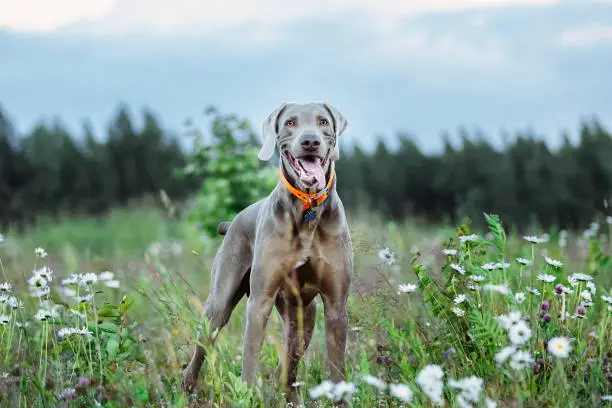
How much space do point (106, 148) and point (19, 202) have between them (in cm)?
388

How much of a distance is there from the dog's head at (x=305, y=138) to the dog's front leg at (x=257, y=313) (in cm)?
59

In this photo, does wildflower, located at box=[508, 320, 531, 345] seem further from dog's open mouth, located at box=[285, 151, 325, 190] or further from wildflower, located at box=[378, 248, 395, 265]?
wildflower, located at box=[378, 248, 395, 265]

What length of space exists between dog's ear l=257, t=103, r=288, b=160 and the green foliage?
5415mm

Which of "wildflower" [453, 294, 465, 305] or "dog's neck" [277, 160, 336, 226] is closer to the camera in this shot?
"wildflower" [453, 294, 465, 305]

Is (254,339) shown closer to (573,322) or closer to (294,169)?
(294,169)

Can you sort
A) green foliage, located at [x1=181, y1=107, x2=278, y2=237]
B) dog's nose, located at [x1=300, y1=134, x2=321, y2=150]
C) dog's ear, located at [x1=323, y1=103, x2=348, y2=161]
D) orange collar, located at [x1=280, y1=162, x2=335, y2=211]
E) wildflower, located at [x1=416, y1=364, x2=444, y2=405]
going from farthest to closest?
green foliage, located at [x1=181, y1=107, x2=278, y2=237], dog's ear, located at [x1=323, y1=103, x2=348, y2=161], orange collar, located at [x1=280, y1=162, x2=335, y2=211], dog's nose, located at [x1=300, y1=134, x2=321, y2=150], wildflower, located at [x1=416, y1=364, x2=444, y2=405]

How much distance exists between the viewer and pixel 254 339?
14.1 ft

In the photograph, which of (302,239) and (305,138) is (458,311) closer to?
(302,239)

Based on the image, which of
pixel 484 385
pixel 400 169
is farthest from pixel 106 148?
pixel 484 385

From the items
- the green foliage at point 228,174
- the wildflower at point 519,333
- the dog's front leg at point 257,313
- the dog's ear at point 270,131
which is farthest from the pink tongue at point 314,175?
the green foliage at point 228,174

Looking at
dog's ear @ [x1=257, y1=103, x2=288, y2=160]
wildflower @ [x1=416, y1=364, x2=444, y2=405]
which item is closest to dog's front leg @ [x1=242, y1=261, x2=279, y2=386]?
dog's ear @ [x1=257, y1=103, x2=288, y2=160]

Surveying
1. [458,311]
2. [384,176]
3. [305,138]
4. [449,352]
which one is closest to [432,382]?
[449,352]

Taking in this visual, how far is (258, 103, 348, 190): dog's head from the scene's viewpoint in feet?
13.3

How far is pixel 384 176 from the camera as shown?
21.7 metres
